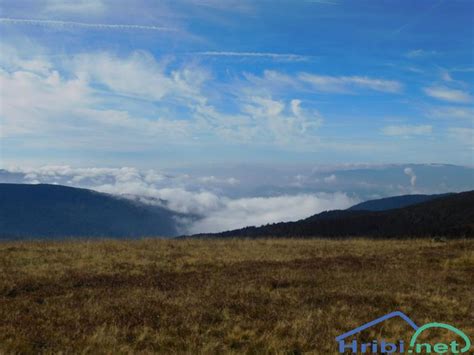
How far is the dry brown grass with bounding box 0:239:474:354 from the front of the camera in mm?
8523

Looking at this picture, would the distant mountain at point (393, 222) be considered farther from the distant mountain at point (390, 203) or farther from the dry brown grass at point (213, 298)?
the distant mountain at point (390, 203)

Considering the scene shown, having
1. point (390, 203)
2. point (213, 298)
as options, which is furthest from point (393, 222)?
point (390, 203)

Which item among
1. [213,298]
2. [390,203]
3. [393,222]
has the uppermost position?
[390,203]

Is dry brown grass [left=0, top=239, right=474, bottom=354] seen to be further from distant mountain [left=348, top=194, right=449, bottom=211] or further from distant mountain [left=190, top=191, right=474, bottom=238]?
distant mountain [left=348, top=194, right=449, bottom=211]

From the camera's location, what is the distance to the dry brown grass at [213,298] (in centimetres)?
852

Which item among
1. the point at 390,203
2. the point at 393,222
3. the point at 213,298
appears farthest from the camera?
the point at 390,203

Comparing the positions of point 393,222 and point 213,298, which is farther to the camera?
point 393,222

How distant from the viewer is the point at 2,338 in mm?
8125

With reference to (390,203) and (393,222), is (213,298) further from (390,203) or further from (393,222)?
(390,203)

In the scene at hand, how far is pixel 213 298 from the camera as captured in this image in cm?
1219

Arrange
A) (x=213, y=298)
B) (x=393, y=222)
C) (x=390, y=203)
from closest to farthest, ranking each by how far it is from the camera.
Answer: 1. (x=213, y=298)
2. (x=393, y=222)
3. (x=390, y=203)

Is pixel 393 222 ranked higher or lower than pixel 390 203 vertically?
lower

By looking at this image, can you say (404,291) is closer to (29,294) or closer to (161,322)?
(161,322)

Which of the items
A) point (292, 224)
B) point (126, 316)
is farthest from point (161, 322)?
point (292, 224)
